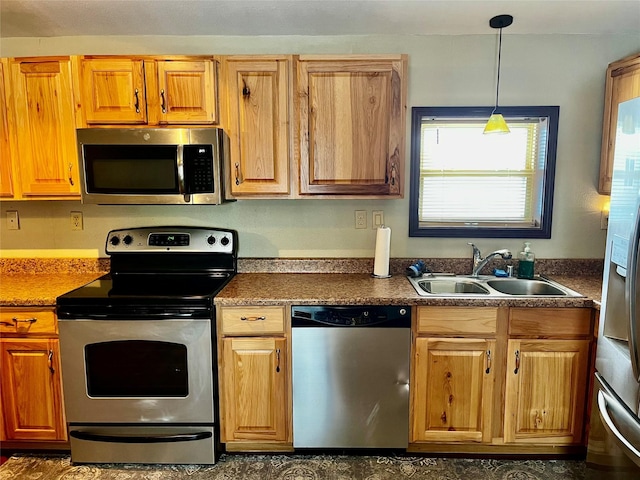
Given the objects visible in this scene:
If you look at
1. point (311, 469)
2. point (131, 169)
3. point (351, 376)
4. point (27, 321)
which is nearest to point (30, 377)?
point (27, 321)

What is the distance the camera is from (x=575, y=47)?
2365 millimetres

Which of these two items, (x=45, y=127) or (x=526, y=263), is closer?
(x=45, y=127)

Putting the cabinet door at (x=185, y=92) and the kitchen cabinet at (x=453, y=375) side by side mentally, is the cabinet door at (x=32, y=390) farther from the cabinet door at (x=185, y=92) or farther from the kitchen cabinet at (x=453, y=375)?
the kitchen cabinet at (x=453, y=375)

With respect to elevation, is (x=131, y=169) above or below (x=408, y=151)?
below

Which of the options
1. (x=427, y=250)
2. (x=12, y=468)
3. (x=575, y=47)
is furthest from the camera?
(x=427, y=250)

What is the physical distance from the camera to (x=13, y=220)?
8.50 ft

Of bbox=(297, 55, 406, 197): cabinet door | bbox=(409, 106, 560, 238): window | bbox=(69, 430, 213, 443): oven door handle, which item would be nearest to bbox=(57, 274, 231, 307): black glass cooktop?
bbox=(69, 430, 213, 443): oven door handle

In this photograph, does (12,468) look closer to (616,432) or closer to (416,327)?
(416,327)

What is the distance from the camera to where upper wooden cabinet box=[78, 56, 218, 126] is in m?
2.14

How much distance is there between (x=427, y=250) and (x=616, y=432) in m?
1.31

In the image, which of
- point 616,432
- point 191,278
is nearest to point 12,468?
point 191,278

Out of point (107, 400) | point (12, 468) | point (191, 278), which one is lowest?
point (12, 468)

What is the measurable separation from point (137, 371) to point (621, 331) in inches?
83.6

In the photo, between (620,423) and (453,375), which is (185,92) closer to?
(453,375)
